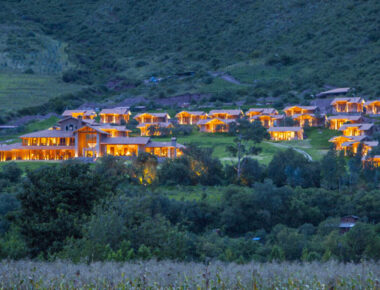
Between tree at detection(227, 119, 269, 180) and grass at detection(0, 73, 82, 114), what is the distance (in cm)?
3322

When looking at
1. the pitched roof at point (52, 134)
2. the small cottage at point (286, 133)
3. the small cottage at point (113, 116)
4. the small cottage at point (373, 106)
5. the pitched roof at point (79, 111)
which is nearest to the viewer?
the pitched roof at point (52, 134)

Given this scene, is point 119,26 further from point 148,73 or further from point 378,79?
point 378,79

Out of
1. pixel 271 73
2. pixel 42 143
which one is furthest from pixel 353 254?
pixel 271 73

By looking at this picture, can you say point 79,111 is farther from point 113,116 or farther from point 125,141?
point 125,141

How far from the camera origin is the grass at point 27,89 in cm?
7800

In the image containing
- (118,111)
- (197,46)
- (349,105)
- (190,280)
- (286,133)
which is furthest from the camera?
(197,46)

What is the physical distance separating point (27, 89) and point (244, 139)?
4864 centimetres

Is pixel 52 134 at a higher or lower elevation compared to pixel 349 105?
lower

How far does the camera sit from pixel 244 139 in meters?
48.5

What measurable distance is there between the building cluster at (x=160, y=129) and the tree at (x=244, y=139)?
299 cm

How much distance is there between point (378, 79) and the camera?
7325 centimetres

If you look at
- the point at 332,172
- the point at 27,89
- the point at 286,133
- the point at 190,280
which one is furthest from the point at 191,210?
the point at 27,89

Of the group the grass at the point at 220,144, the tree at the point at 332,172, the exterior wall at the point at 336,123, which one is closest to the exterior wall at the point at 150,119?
the grass at the point at 220,144

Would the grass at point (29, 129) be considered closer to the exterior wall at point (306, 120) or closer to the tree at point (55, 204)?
the exterior wall at point (306, 120)
